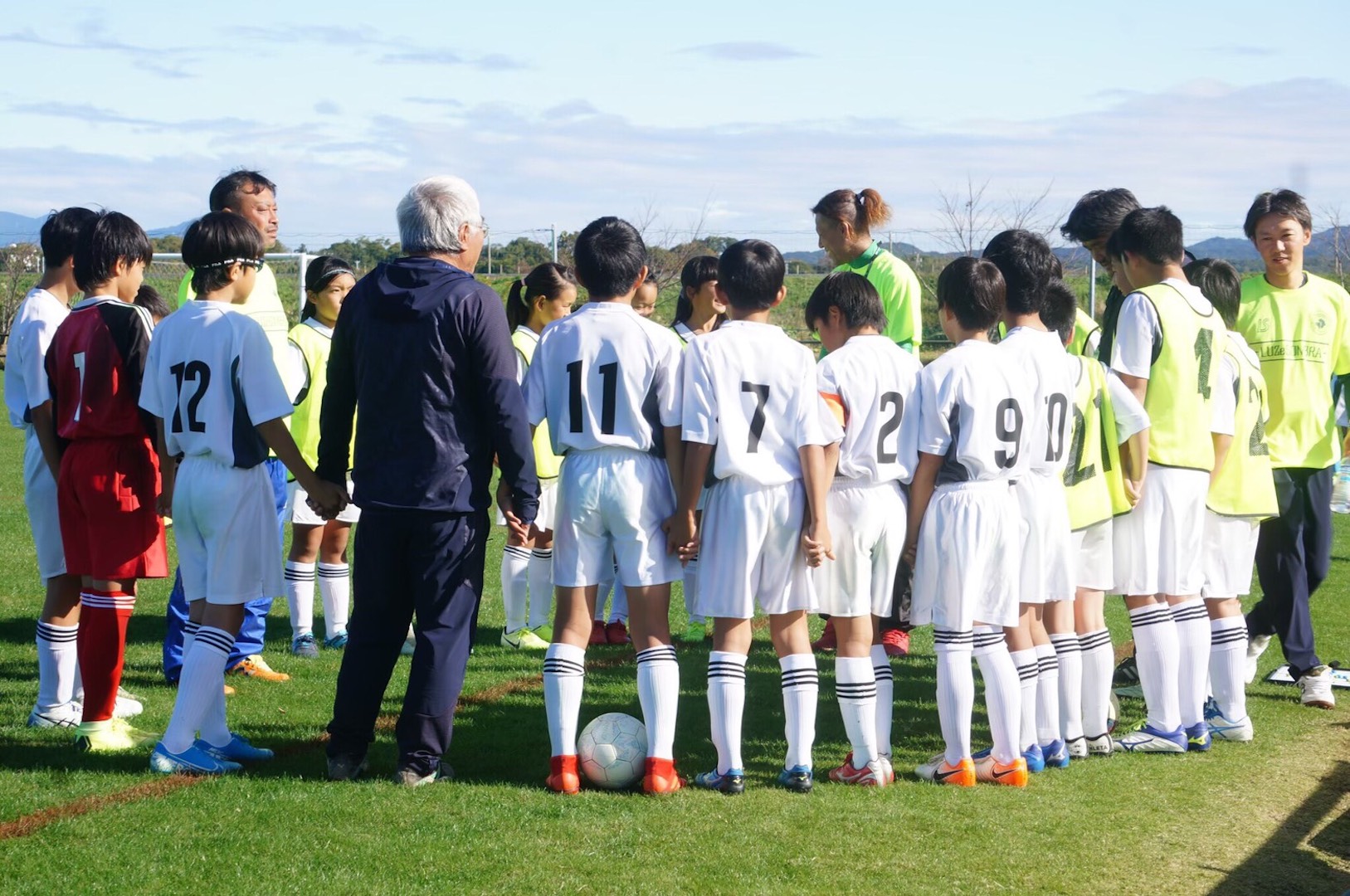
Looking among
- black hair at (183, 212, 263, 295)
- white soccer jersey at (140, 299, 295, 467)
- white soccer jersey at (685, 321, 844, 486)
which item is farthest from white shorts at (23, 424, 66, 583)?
white soccer jersey at (685, 321, 844, 486)

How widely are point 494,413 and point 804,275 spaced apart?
36548mm

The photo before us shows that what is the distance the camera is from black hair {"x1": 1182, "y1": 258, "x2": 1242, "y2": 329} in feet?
22.8

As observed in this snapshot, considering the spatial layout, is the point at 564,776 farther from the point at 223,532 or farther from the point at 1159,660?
the point at 1159,660

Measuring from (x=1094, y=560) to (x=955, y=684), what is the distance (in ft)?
3.69

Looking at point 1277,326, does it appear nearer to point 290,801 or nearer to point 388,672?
point 388,672

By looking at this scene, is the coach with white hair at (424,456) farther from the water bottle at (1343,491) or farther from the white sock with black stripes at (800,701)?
the water bottle at (1343,491)

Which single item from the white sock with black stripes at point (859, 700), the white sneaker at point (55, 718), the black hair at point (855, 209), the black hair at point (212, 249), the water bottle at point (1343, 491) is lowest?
the white sneaker at point (55, 718)

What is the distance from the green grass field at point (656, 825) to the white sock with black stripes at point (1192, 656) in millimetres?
256

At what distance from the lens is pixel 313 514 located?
300 inches

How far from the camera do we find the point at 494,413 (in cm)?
511

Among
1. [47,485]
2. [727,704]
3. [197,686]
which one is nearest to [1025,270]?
[727,704]

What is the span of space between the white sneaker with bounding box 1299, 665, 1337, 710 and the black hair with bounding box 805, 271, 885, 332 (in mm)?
3442

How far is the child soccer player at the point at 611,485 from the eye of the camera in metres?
5.20

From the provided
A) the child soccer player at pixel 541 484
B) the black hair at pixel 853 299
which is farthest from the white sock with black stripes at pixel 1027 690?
the child soccer player at pixel 541 484
